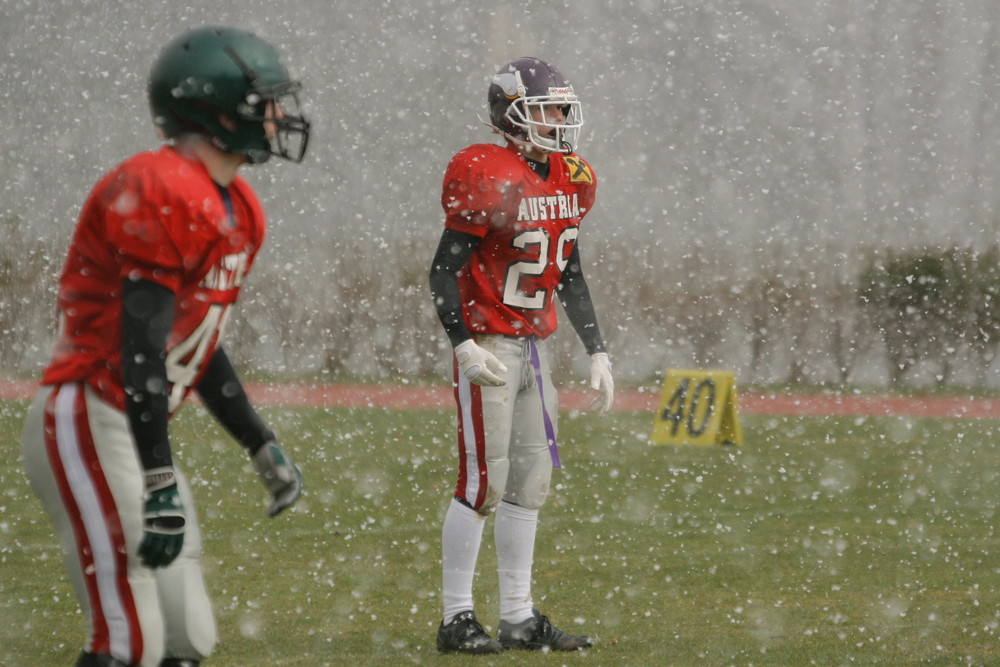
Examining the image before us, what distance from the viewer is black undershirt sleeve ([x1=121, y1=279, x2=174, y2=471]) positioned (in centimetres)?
252

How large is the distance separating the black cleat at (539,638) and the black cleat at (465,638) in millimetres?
65

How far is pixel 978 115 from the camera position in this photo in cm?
1861

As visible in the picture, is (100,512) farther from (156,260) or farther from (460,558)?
(460,558)

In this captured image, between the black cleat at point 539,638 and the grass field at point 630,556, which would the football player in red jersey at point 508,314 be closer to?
the black cleat at point 539,638

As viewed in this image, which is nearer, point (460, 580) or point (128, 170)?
point (128, 170)

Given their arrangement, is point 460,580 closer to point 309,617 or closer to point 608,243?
point 309,617

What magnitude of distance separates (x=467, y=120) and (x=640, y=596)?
15330 millimetres

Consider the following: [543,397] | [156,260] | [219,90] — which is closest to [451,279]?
[543,397]

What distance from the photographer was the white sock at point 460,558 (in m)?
4.31

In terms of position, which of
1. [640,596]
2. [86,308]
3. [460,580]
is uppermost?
[86,308]

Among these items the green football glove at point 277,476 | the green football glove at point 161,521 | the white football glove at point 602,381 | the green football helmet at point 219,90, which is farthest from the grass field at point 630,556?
the green football helmet at point 219,90

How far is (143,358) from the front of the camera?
2.52 metres

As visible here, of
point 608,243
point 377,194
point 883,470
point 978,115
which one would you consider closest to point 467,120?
point 377,194

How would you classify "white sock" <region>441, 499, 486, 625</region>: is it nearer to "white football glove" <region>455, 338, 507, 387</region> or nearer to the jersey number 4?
"white football glove" <region>455, 338, 507, 387</region>
